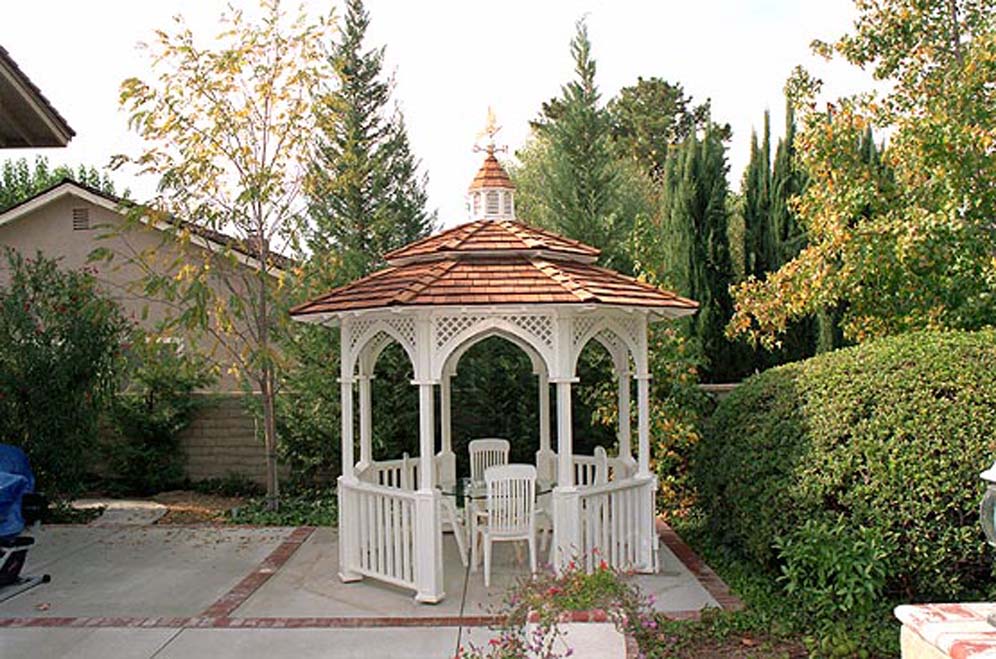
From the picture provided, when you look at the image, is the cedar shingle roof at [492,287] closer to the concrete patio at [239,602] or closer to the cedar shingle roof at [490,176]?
the cedar shingle roof at [490,176]

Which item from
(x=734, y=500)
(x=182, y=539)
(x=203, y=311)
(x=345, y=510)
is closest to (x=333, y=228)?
(x=203, y=311)

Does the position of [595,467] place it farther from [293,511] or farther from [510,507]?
[293,511]

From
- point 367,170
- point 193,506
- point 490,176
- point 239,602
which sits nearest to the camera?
point 239,602

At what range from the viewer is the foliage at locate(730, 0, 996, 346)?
734cm

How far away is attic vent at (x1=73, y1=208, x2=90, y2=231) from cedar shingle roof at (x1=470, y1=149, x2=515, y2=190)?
34.9ft

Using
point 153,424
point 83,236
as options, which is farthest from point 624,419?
point 83,236

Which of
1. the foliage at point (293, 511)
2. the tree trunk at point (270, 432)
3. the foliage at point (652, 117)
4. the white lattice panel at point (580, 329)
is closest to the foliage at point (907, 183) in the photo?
the white lattice panel at point (580, 329)

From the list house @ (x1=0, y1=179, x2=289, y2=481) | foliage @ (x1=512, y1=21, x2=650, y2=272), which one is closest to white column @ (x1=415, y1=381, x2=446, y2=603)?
foliage @ (x1=512, y1=21, x2=650, y2=272)

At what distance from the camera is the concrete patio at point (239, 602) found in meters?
5.74

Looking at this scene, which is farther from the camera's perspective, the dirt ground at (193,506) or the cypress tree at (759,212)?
the cypress tree at (759,212)

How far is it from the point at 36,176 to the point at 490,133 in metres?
27.7

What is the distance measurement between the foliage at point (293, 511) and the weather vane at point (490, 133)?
14.9ft

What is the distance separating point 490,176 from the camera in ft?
28.1

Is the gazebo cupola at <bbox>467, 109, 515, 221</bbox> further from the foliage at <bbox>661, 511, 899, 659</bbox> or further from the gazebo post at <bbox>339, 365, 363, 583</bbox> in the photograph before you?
the foliage at <bbox>661, 511, 899, 659</bbox>
